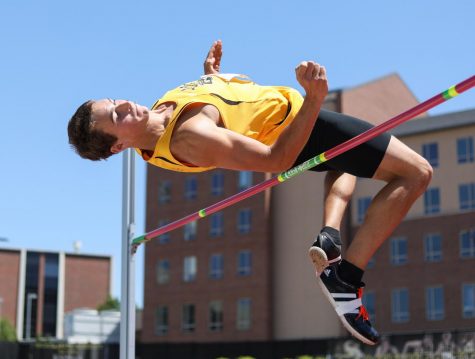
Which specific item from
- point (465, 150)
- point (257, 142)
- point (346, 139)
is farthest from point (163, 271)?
point (257, 142)

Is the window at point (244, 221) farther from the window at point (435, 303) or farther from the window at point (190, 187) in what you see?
the window at point (435, 303)

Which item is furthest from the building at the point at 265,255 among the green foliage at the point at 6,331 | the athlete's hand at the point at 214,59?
the athlete's hand at the point at 214,59

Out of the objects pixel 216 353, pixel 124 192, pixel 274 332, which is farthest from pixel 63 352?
pixel 124 192

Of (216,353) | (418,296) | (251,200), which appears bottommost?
(216,353)

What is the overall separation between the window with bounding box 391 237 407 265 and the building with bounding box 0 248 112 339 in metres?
29.7

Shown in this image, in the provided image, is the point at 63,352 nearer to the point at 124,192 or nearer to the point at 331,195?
the point at 124,192

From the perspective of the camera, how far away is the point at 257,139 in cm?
413

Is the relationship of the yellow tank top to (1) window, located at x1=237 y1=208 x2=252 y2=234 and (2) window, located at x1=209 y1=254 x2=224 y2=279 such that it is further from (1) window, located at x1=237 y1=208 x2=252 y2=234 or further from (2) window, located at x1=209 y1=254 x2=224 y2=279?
(2) window, located at x1=209 y1=254 x2=224 y2=279

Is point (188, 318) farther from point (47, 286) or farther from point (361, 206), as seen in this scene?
point (47, 286)

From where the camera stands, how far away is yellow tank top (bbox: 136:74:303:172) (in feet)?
13.2

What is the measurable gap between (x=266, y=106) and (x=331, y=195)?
1.97 feet

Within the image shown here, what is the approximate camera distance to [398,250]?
38.8 m

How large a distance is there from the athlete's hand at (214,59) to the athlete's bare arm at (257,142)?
1087 mm

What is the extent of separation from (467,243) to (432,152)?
405cm
